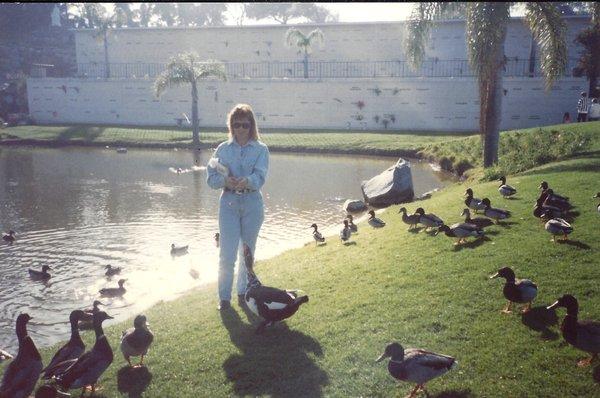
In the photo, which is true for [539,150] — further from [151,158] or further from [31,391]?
[151,158]

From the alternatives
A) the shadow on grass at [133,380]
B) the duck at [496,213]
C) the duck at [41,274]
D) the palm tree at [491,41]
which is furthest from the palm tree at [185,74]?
the shadow on grass at [133,380]

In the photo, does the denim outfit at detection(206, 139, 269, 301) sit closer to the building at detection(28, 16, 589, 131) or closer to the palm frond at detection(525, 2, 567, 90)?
the palm frond at detection(525, 2, 567, 90)

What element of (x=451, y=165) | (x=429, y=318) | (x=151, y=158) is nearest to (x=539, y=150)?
(x=451, y=165)

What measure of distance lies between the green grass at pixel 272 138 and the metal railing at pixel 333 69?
9281mm

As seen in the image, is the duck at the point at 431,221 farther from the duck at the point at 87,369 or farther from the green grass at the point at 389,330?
the duck at the point at 87,369

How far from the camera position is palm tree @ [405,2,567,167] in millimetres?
17766

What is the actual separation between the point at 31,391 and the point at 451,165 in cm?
2380

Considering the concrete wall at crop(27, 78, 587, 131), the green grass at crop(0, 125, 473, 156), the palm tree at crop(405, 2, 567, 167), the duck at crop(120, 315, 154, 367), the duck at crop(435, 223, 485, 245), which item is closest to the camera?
the duck at crop(120, 315, 154, 367)

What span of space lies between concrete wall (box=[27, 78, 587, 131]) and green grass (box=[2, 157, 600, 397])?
34949 millimetres

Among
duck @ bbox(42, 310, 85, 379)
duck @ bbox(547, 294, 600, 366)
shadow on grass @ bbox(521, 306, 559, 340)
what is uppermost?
duck @ bbox(547, 294, 600, 366)

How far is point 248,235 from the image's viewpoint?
27.9 feet

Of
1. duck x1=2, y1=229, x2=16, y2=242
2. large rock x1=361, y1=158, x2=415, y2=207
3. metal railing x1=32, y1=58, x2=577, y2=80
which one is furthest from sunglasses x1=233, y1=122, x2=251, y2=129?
metal railing x1=32, y1=58, x2=577, y2=80

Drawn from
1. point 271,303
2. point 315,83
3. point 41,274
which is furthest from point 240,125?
point 315,83

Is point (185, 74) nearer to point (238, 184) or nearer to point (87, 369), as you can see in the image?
point (238, 184)
